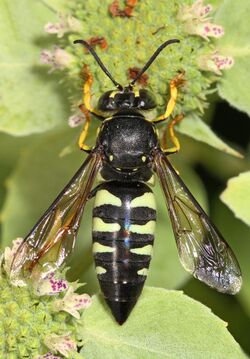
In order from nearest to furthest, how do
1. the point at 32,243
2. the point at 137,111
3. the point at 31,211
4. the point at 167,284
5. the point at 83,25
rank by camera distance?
1. the point at 32,243
2. the point at 137,111
3. the point at 83,25
4. the point at 167,284
5. the point at 31,211

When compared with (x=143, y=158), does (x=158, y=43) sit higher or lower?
higher

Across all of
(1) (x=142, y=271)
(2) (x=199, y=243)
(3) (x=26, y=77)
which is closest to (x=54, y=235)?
(1) (x=142, y=271)

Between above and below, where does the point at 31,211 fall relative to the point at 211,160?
below

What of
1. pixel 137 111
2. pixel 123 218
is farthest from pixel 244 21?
pixel 123 218

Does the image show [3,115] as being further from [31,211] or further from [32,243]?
[32,243]

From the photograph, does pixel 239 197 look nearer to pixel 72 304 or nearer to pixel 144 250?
pixel 144 250

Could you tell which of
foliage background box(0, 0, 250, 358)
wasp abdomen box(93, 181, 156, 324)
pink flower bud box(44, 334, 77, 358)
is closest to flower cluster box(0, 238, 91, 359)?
pink flower bud box(44, 334, 77, 358)

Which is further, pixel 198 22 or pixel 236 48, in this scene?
pixel 236 48
